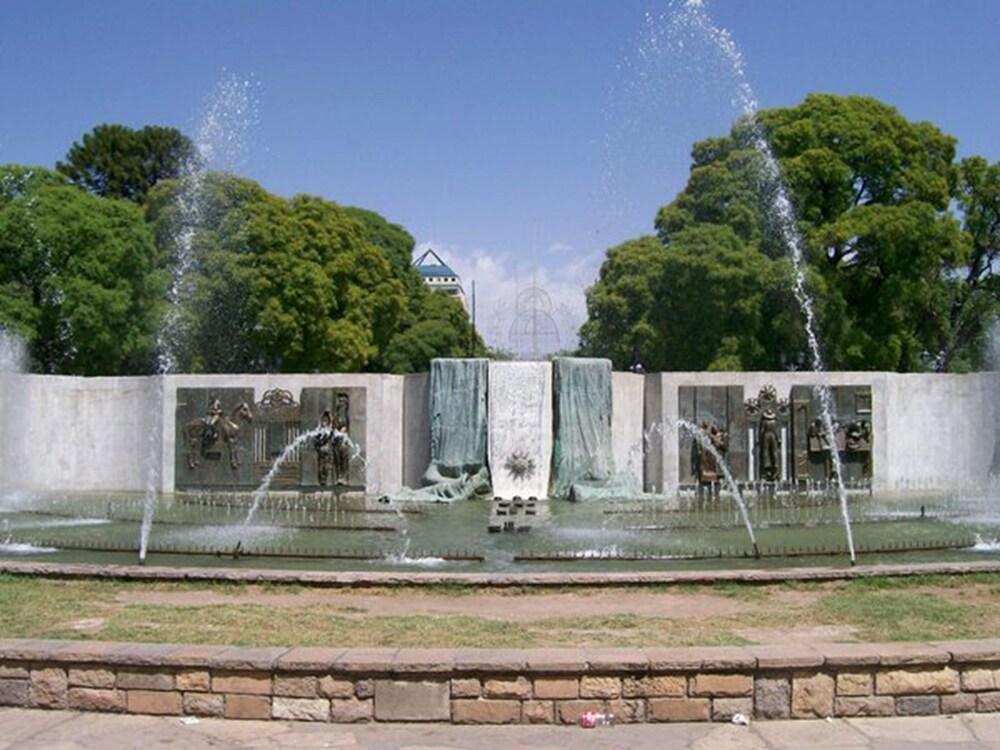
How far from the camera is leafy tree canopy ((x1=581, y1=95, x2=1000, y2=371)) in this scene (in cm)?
2978

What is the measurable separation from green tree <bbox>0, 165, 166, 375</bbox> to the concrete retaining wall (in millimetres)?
6956

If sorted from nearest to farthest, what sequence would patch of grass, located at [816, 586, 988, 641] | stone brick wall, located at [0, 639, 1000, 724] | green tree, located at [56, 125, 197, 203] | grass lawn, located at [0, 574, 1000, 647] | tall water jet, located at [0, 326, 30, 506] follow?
stone brick wall, located at [0, 639, 1000, 724] → grass lawn, located at [0, 574, 1000, 647] → patch of grass, located at [816, 586, 988, 641] → tall water jet, located at [0, 326, 30, 506] → green tree, located at [56, 125, 197, 203]

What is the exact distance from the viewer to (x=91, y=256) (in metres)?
29.0

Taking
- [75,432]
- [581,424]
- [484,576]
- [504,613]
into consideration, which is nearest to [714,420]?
[581,424]

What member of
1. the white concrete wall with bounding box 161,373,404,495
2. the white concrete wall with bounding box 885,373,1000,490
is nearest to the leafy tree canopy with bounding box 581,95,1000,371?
the white concrete wall with bounding box 885,373,1000,490

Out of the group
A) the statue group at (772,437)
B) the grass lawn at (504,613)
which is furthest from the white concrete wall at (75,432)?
the grass lawn at (504,613)

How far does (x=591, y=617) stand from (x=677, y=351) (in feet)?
79.5

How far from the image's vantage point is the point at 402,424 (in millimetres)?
21141

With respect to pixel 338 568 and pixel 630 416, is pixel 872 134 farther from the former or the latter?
pixel 338 568

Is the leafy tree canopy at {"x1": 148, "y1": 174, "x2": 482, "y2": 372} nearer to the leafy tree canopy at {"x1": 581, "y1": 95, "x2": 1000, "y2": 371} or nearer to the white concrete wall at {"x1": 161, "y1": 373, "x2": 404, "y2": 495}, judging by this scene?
the leafy tree canopy at {"x1": 581, "y1": 95, "x2": 1000, "y2": 371}

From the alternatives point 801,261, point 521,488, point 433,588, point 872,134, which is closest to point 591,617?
point 433,588

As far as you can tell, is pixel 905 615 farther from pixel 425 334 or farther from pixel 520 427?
pixel 425 334

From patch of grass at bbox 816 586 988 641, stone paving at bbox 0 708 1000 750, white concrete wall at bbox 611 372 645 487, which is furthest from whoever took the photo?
white concrete wall at bbox 611 372 645 487

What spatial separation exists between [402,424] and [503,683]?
15.7 m
